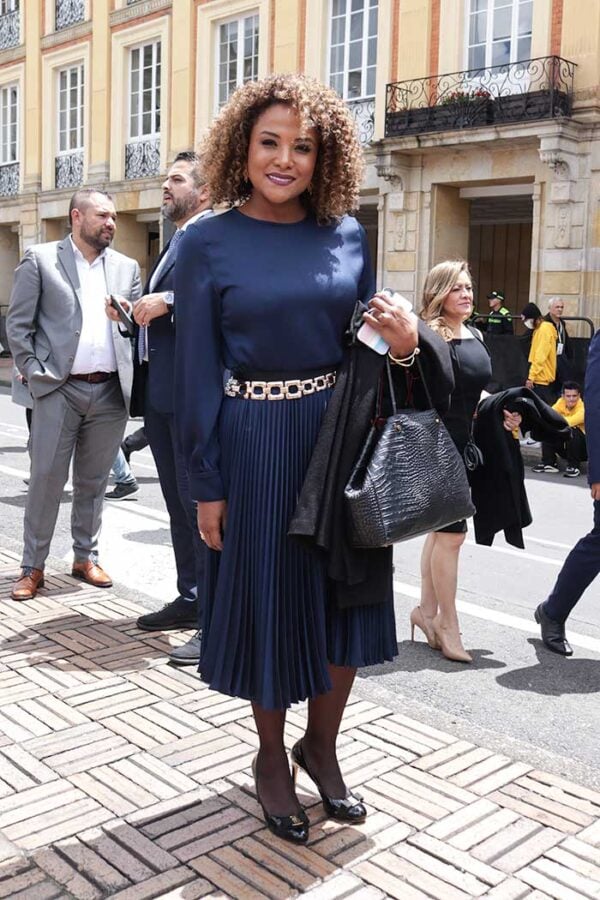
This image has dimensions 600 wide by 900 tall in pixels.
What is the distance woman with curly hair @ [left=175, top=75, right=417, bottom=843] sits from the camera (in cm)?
295

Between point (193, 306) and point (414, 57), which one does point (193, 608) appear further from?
point (414, 57)

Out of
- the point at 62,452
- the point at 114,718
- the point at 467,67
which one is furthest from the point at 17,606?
the point at 467,67

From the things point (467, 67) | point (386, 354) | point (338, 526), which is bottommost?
point (338, 526)

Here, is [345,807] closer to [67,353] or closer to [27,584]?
[27,584]

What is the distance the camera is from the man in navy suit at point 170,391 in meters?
4.56

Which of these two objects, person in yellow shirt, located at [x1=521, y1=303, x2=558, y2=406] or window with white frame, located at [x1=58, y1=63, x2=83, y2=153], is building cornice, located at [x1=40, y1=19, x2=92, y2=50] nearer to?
window with white frame, located at [x1=58, y1=63, x2=83, y2=153]

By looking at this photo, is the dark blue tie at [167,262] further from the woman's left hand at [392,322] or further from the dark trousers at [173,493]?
the woman's left hand at [392,322]

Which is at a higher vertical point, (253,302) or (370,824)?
(253,302)

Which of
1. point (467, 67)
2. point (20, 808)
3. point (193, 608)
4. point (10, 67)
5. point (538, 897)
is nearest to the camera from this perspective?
point (538, 897)

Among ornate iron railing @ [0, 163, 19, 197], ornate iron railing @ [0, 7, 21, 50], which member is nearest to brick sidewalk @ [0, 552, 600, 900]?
ornate iron railing @ [0, 163, 19, 197]

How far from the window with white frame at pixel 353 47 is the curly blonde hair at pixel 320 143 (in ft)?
56.1

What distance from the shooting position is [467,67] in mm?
17766

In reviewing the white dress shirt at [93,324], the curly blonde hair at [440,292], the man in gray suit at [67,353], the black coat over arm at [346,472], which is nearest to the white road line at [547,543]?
the curly blonde hair at [440,292]

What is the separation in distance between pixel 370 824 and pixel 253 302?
5.10ft
